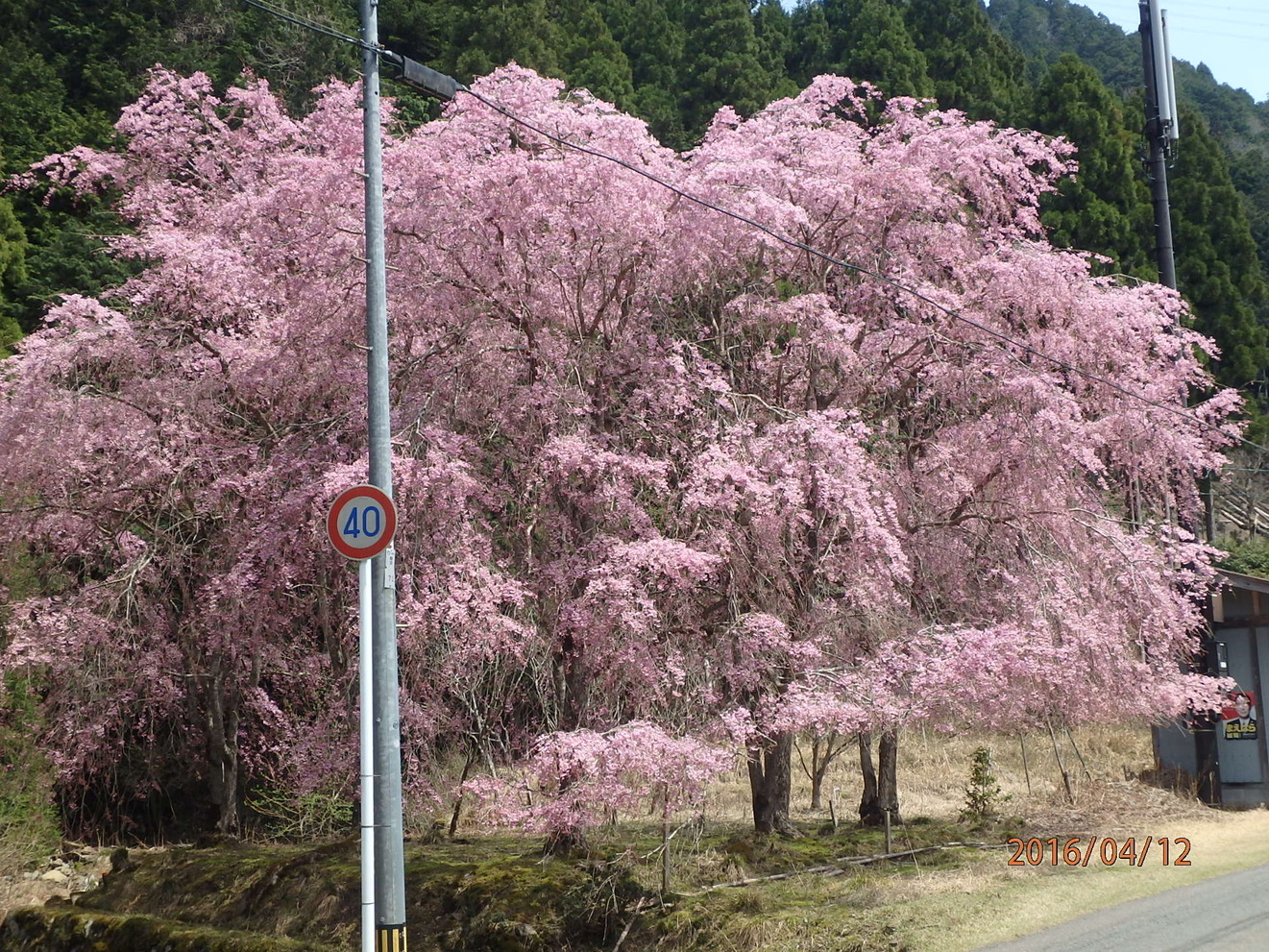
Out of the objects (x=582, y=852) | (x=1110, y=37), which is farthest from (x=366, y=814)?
(x=1110, y=37)

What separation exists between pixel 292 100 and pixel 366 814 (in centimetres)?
2461

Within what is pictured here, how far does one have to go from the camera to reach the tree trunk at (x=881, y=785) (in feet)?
47.0

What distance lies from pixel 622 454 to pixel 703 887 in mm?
4222

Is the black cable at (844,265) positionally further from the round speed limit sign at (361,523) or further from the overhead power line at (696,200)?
the round speed limit sign at (361,523)

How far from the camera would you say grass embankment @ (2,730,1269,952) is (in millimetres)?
9891

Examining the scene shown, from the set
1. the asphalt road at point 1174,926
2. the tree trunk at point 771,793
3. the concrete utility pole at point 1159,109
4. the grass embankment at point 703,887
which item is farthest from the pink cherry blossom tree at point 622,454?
the asphalt road at point 1174,926

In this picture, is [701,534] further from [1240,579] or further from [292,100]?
[292,100]

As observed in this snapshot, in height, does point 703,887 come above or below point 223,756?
below

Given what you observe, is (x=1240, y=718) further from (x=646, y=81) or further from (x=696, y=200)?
(x=646, y=81)

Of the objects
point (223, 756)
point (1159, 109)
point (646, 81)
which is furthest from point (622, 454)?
point (646, 81)
